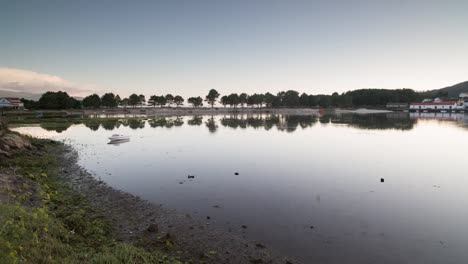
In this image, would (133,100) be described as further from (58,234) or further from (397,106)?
(397,106)

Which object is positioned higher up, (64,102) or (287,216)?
(64,102)

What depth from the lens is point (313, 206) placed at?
50.1 ft

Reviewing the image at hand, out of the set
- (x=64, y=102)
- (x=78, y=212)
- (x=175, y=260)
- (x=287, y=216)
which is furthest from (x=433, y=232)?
(x=64, y=102)

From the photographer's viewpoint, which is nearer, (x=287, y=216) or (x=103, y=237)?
(x=103, y=237)

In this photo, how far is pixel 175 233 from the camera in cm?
1118

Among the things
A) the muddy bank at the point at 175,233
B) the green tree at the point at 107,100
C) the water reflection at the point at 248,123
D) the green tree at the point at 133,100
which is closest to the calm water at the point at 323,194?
the muddy bank at the point at 175,233

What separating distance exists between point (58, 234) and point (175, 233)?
4.42m

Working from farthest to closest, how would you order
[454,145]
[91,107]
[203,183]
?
[91,107] < [454,145] < [203,183]

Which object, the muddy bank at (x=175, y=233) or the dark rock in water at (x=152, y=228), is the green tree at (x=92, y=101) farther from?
the dark rock in water at (x=152, y=228)

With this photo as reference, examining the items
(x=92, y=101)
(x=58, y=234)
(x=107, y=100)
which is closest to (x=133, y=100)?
(x=107, y=100)

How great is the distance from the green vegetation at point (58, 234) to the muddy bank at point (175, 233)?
2.65ft

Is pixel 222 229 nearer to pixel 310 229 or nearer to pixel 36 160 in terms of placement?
pixel 310 229

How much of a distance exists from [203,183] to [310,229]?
997cm

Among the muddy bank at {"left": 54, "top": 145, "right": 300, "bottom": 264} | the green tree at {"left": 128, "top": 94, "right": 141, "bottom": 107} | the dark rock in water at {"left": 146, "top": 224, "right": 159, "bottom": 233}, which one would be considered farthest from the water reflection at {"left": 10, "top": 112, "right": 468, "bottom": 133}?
the green tree at {"left": 128, "top": 94, "right": 141, "bottom": 107}
